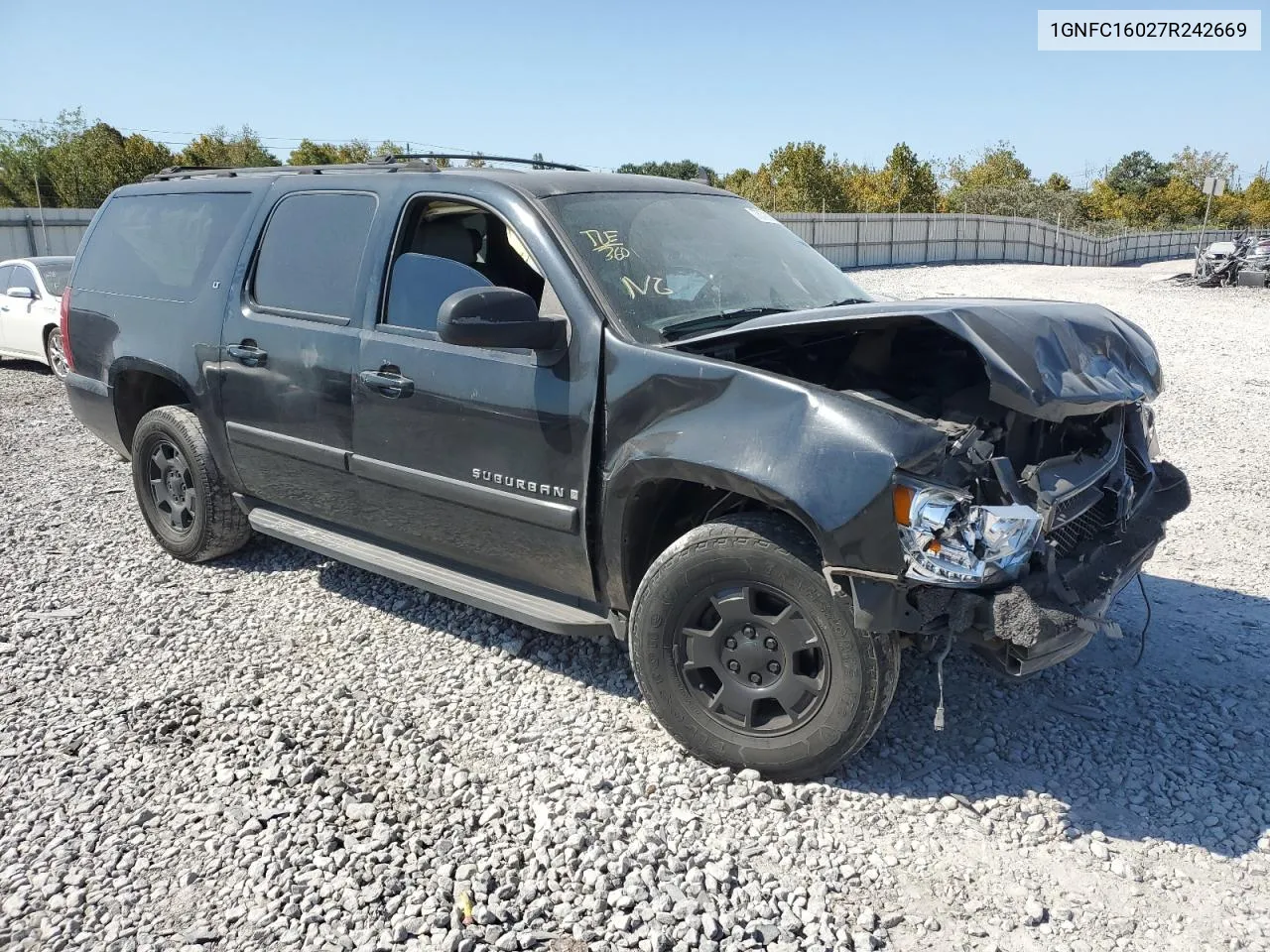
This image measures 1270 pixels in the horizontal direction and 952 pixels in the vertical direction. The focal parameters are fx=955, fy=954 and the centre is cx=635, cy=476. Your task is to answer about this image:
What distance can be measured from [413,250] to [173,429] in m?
1.97

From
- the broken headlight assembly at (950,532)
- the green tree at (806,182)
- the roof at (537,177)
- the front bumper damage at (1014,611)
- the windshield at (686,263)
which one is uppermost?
the green tree at (806,182)

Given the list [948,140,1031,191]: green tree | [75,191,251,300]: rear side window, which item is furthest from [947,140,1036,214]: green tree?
[75,191,251,300]: rear side window

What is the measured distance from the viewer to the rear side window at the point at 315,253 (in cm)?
415

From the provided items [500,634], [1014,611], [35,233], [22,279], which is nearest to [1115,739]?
[1014,611]

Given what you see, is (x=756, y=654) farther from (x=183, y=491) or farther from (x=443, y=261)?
(x=183, y=491)

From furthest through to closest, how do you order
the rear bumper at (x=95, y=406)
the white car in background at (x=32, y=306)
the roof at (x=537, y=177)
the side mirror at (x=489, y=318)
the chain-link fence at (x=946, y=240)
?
the chain-link fence at (x=946, y=240)
the white car in background at (x=32, y=306)
the rear bumper at (x=95, y=406)
the roof at (x=537, y=177)
the side mirror at (x=489, y=318)

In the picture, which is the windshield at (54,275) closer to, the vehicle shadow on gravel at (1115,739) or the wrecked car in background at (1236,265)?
the vehicle shadow on gravel at (1115,739)

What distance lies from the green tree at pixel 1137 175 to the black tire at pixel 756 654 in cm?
8249

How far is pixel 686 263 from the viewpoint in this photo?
12.5 ft

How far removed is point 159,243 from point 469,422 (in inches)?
104

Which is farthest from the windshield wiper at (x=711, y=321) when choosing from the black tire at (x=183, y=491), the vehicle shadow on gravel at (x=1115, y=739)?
the black tire at (x=183, y=491)

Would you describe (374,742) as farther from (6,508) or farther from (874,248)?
(874,248)

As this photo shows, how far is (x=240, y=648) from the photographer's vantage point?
4316 millimetres

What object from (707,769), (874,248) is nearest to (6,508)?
(707,769)
